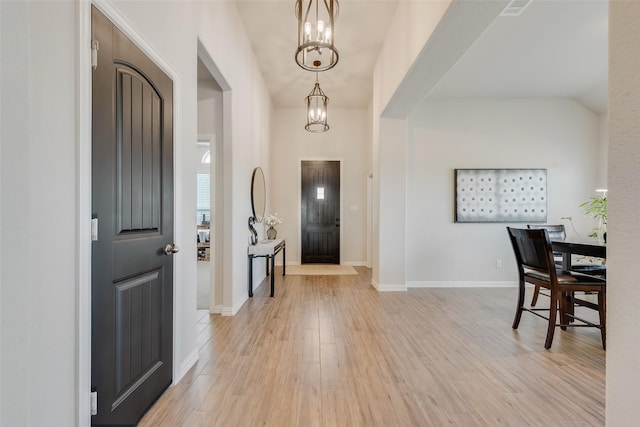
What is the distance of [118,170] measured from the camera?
1414 millimetres

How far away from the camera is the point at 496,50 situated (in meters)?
3.49

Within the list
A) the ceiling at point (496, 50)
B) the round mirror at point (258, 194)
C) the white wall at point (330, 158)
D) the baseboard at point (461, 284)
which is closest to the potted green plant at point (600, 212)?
the baseboard at point (461, 284)

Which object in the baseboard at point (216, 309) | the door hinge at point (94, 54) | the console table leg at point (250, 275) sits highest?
the door hinge at point (94, 54)

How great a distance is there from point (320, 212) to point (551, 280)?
4.44 metres

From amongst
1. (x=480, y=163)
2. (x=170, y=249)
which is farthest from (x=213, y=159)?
(x=480, y=163)

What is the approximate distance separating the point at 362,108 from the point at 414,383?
5618 mm

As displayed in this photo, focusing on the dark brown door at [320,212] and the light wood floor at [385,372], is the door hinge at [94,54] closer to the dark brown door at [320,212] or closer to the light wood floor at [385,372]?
the light wood floor at [385,372]

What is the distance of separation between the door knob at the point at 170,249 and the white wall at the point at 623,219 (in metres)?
1.98

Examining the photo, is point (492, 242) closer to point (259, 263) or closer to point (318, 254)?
point (318, 254)

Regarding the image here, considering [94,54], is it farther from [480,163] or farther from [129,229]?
[480,163]

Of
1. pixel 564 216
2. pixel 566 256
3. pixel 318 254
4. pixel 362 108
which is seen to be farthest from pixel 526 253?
pixel 362 108

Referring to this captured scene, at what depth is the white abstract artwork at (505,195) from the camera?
4645mm

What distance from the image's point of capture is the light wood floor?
1646mm
